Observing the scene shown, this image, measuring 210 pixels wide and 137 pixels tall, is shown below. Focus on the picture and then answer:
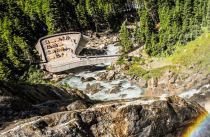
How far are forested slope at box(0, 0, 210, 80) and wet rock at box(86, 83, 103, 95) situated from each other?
16.2m

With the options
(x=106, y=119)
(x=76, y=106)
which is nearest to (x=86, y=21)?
(x=76, y=106)

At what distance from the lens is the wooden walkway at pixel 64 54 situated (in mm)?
100188

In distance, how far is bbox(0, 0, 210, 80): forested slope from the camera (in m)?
96.7

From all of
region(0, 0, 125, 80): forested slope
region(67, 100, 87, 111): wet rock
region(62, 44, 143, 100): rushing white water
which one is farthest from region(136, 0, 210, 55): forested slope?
region(67, 100, 87, 111): wet rock

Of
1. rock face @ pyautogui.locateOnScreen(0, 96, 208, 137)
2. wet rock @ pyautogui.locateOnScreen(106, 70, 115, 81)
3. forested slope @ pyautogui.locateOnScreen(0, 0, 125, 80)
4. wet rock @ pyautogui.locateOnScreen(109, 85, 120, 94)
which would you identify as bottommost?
wet rock @ pyautogui.locateOnScreen(109, 85, 120, 94)

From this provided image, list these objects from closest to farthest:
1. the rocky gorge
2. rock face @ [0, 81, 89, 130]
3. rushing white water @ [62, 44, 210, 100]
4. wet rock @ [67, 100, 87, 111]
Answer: the rocky gorge → rock face @ [0, 81, 89, 130] → wet rock @ [67, 100, 87, 111] → rushing white water @ [62, 44, 210, 100]

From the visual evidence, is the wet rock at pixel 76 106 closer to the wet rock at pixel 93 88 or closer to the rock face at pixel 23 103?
the rock face at pixel 23 103

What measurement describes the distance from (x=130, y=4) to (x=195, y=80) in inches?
2393

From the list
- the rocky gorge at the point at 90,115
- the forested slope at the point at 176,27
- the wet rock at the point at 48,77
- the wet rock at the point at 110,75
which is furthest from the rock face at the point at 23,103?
the forested slope at the point at 176,27

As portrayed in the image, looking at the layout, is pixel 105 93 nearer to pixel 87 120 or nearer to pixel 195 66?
pixel 195 66

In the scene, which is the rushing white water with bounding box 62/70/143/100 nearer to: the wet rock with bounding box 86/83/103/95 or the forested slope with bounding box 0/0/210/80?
the wet rock with bounding box 86/83/103/95

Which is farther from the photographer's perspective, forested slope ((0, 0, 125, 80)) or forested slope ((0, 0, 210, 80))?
forested slope ((0, 0, 125, 80))

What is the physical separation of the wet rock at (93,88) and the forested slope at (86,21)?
16189mm

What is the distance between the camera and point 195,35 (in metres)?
94.6
